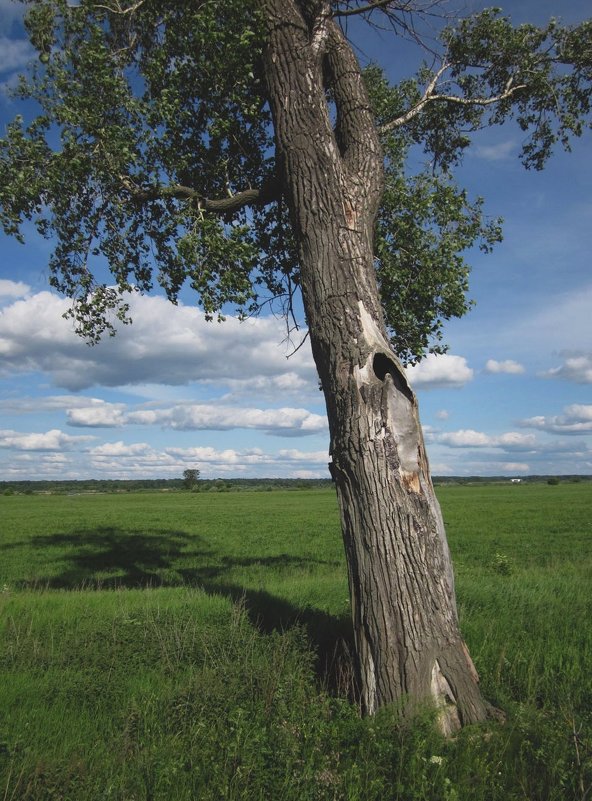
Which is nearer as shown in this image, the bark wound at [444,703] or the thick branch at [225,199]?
the bark wound at [444,703]

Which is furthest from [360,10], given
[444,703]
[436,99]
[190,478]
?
[190,478]

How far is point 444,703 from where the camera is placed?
4656 mm

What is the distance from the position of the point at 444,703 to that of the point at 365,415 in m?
2.49

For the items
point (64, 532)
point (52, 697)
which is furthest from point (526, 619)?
point (64, 532)

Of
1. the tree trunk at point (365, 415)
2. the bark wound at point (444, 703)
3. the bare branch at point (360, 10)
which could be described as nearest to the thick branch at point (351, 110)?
the tree trunk at point (365, 415)

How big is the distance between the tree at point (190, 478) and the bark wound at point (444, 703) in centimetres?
15289

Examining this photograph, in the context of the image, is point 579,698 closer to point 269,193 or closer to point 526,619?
point 526,619

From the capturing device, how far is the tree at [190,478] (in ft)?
504

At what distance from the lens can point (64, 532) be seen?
36.0m

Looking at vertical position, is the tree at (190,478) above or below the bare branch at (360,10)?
below

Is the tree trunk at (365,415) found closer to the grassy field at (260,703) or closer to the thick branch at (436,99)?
the grassy field at (260,703)

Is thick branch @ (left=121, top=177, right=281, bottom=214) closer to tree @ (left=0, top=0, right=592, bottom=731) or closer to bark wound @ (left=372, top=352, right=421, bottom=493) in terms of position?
tree @ (left=0, top=0, right=592, bottom=731)

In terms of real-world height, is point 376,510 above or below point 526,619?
above

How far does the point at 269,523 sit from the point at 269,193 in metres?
36.8
